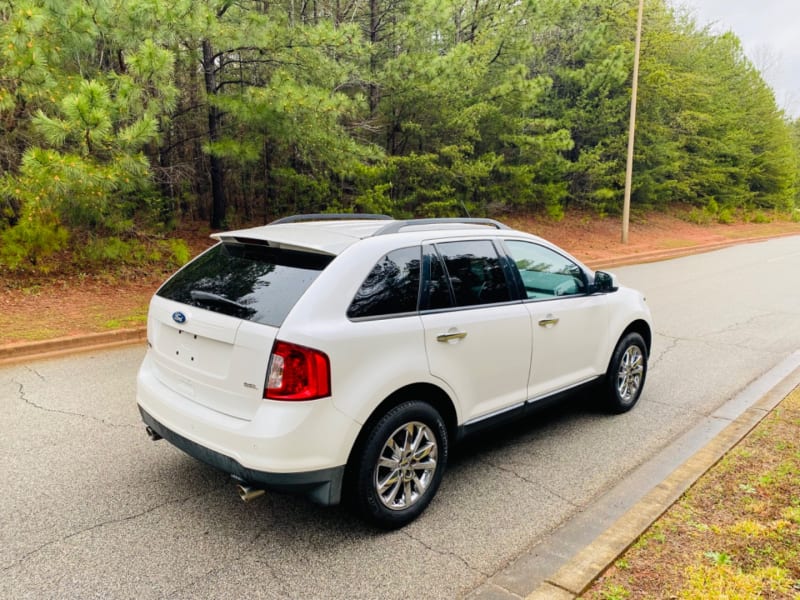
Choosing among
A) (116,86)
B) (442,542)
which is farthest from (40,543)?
(116,86)

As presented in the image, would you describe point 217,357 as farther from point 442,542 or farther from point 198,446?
point 442,542

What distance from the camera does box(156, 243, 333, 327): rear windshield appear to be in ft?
10.00

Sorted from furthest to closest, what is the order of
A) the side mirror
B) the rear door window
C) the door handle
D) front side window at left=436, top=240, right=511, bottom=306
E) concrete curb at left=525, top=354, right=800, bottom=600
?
the side mirror, front side window at left=436, top=240, right=511, bottom=306, the rear door window, the door handle, concrete curb at left=525, top=354, right=800, bottom=600

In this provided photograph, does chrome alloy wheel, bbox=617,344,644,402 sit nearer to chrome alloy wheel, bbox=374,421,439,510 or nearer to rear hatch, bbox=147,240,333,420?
chrome alloy wheel, bbox=374,421,439,510

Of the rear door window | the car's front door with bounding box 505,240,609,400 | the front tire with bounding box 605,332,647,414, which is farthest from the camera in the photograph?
the front tire with bounding box 605,332,647,414

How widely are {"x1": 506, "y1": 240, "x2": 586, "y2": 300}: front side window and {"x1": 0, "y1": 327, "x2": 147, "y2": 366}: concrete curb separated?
549cm

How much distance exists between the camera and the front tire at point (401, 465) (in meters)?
3.09

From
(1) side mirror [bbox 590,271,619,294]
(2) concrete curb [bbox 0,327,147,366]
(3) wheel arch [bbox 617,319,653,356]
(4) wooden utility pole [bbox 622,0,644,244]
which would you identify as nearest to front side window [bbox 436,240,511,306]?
(1) side mirror [bbox 590,271,619,294]

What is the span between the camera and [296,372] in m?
2.87

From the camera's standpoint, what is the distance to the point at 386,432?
10.2 feet

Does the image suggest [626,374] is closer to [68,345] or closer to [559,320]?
[559,320]

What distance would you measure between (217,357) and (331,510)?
4.00ft

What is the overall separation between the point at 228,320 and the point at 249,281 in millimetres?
286

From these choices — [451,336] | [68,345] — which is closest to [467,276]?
[451,336]
